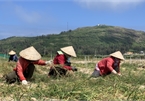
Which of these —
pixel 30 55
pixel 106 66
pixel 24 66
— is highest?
pixel 30 55

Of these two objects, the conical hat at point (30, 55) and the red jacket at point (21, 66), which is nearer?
the red jacket at point (21, 66)

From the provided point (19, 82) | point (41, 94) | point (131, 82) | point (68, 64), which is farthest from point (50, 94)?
point (68, 64)

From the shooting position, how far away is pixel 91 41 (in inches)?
5084

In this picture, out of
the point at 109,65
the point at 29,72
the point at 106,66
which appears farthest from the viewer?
the point at 106,66

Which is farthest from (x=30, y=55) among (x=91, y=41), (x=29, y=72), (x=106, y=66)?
(x=91, y=41)

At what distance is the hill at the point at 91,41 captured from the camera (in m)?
109

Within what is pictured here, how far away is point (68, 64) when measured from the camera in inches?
330

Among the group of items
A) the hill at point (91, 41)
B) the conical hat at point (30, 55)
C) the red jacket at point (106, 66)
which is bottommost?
the hill at point (91, 41)

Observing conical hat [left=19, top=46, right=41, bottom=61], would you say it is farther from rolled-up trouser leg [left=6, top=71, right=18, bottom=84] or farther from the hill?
the hill

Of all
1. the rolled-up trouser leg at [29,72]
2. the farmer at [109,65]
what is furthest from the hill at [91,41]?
the rolled-up trouser leg at [29,72]

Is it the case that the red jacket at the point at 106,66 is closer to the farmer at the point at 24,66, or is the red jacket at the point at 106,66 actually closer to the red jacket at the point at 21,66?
the farmer at the point at 24,66

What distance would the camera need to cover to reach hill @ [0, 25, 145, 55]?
10903cm

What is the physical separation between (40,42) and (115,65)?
110 metres

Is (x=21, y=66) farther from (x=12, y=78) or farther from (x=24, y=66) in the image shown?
(x=12, y=78)
